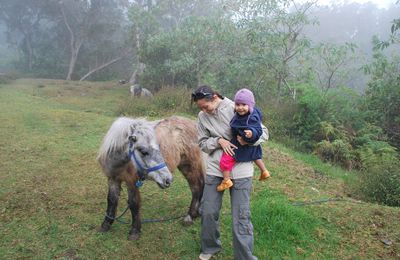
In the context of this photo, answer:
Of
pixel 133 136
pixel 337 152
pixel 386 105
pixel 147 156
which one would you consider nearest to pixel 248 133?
pixel 147 156

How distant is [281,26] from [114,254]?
34.0 feet

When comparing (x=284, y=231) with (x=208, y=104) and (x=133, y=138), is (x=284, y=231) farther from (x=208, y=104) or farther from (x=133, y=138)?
(x=133, y=138)

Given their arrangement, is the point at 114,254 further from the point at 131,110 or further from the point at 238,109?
the point at 131,110

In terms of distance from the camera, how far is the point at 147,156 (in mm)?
3199

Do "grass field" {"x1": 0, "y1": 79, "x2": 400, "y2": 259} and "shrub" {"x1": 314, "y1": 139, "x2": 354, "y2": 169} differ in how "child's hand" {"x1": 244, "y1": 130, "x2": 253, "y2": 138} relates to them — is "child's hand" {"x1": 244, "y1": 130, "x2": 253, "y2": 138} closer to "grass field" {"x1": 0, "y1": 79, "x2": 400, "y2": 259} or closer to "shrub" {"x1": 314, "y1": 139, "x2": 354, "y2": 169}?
"grass field" {"x1": 0, "y1": 79, "x2": 400, "y2": 259}

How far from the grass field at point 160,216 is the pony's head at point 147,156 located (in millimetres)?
904

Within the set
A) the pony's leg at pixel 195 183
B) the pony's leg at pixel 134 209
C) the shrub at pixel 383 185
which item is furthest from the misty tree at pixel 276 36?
the pony's leg at pixel 134 209

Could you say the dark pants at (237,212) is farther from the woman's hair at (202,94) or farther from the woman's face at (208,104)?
the woman's hair at (202,94)

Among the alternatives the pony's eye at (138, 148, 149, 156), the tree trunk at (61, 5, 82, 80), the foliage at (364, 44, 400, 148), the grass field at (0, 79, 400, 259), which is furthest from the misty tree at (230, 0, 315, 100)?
the tree trunk at (61, 5, 82, 80)

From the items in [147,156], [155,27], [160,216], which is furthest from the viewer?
[155,27]

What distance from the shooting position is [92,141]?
745 centimetres

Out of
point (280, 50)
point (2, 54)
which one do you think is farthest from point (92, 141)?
point (2, 54)

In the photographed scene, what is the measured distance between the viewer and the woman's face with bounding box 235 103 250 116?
2.77 m

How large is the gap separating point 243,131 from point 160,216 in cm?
207
